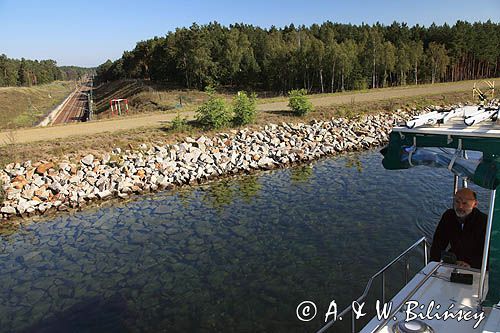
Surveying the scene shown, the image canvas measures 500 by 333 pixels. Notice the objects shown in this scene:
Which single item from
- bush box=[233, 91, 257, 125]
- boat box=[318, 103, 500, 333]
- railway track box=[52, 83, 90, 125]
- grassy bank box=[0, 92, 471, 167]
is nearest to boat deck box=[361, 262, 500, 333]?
boat box=[318, 103, 500, 333]

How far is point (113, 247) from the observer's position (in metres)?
14.2

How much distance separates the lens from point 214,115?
27.6m

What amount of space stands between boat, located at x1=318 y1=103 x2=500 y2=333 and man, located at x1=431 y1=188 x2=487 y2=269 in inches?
10.9

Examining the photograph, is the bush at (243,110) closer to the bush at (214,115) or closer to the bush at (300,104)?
the bush at (214,115)

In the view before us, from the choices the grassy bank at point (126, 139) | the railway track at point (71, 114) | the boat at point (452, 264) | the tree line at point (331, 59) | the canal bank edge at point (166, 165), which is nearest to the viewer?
the boat at point (452, 264)

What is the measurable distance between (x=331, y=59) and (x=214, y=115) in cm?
3977

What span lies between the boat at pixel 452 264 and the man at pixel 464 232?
28 cm

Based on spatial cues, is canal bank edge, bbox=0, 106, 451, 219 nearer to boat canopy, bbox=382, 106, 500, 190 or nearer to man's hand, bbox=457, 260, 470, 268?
boat canopy, bbox=382, 106, 500, 190

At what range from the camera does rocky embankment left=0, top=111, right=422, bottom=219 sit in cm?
1944

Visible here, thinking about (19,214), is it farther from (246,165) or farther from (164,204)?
(246,165)

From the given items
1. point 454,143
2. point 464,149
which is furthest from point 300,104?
point 464,149

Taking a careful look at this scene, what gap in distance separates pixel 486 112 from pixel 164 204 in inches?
573

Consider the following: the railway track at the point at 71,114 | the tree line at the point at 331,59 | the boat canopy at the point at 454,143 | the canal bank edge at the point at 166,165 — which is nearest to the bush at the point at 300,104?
the canal bank edge at the point at 166,165

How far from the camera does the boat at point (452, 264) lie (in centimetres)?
586
